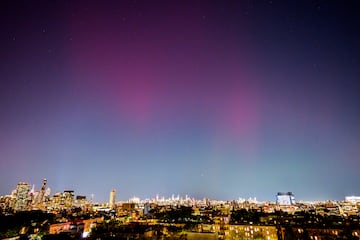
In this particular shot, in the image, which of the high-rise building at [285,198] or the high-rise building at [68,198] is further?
the high-rise building at [285,198]

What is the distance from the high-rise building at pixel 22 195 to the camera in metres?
92.3

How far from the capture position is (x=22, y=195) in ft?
333

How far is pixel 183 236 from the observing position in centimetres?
2370

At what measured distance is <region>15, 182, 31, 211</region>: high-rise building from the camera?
9228cm

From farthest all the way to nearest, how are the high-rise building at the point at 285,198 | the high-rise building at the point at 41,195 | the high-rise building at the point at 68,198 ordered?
1. the high-rise building at the point at 41,195
2. the high-rise building at the point at 285,198
3. the high-rise building at the point at 68,198

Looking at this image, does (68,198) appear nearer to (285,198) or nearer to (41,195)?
(41,195)

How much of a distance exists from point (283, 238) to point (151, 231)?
1436cm

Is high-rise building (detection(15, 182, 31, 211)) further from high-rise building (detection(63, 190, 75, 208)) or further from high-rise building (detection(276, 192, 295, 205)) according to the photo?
high-rise building (detection(276, 192, 295, 205))

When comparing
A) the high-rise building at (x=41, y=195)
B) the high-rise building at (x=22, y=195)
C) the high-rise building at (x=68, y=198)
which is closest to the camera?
the high-rise building at (x=22, y=195)

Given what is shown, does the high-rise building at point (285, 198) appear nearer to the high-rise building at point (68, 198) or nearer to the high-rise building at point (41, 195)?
the high-rise building at point (68, 198)

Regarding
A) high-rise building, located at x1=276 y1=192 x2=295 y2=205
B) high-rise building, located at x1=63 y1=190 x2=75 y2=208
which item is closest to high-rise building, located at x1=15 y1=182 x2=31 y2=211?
high-rise building, located at x1=63 y1=190 x2=75 y2=208

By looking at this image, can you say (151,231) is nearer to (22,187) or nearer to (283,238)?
(283,238)

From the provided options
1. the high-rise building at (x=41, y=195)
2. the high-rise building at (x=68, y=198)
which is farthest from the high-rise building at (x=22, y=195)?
the high-rise building at (x=68, y=198)

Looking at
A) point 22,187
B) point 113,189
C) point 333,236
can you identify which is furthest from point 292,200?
point 22,187
